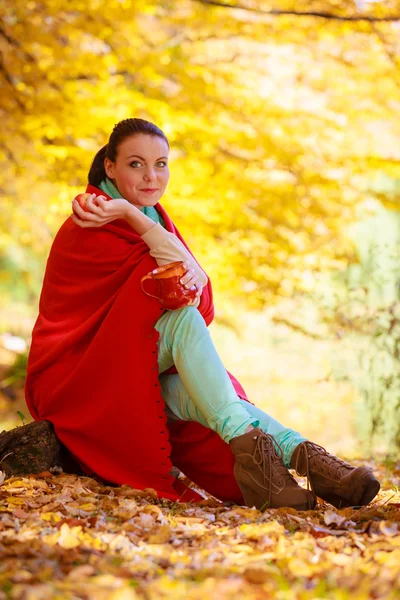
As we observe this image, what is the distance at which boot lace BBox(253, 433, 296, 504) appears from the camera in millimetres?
2145

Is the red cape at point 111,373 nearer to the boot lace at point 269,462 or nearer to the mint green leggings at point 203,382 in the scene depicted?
the mint green leggings at point 203,382

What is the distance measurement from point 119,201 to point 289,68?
14.5 feet

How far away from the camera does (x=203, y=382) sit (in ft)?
7.13

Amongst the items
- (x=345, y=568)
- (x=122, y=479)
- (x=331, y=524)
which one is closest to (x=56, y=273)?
(x=122, y=479)

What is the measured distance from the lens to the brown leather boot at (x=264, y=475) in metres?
2.14

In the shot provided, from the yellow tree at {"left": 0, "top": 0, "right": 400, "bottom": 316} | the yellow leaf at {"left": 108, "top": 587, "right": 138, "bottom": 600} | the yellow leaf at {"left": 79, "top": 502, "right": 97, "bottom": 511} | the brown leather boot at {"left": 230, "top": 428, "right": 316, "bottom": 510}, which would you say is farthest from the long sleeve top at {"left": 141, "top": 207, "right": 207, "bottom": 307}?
the yellow tree at {"left": 0, "top": 0, "right": 400, "bottom": 316}

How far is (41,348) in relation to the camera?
2.56 meters

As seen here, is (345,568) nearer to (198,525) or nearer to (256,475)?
(198,525)

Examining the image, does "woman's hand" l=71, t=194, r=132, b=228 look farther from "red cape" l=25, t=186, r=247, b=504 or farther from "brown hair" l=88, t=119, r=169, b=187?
"brown hair" l=88, t=119, r=169, b=187

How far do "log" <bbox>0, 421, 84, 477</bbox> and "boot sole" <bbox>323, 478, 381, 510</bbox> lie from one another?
36.8 inches

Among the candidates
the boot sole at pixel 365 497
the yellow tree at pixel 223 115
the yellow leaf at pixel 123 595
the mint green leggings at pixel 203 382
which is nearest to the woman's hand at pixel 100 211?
the mint green leggings at pixel 203 382

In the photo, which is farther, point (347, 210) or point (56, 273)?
point (347, 210)

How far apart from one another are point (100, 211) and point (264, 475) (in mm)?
997

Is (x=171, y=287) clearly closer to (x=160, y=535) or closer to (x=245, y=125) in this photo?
(x=160, y=535)
